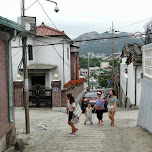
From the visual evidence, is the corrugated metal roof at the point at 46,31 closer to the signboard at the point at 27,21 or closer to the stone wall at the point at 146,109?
the signboard at the point at 27,21

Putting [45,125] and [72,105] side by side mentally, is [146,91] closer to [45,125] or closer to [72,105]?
[72,105]

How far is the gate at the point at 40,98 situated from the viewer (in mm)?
16344

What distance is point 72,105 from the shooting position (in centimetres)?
892

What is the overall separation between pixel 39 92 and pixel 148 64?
28.6 ft

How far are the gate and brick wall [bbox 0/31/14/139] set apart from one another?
28.1 ft

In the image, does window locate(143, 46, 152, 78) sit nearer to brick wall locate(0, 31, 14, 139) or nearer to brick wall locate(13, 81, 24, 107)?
brick wall locate(0, 31, 14, 139)

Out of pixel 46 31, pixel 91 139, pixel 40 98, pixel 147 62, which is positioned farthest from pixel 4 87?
pixel 46 31

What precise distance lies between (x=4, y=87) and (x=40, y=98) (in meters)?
9.00

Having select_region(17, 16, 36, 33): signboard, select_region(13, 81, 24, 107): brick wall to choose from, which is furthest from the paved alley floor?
select_region(13, 81, 24, 107): brick wall

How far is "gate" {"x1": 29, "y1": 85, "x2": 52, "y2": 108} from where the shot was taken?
16.3m

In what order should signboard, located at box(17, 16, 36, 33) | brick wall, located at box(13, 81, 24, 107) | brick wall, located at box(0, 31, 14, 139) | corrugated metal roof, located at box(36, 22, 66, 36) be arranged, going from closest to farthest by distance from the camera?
brick wall, located at box(0, 31, 14, 139)
signboard, located at box(17, 16, 36, 33)
brick wall, located at box(13, 81, 24, 107)
corrugated metal roof, located at box(36, 22, 66, 36)

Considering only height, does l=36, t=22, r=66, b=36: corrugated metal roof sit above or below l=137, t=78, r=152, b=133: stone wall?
above

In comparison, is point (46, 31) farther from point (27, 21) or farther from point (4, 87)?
point (4, 87)

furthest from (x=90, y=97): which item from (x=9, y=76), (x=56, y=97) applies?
(x=9, y=76)
